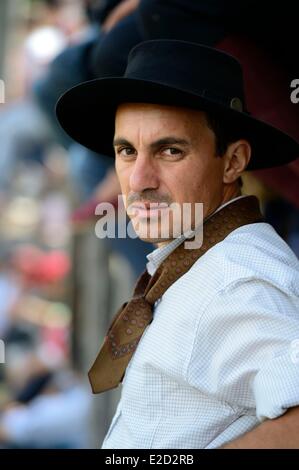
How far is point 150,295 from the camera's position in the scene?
1959mm

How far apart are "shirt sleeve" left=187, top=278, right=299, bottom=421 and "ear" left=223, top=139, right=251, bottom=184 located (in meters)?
0.41

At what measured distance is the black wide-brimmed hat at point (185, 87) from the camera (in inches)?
75.0

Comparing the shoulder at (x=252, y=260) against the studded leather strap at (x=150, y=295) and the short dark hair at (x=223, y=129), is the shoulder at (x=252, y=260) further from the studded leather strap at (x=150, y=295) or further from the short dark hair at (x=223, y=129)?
the short dark hair at (x=223, y=129)

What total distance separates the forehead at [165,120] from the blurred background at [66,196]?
2.29ft

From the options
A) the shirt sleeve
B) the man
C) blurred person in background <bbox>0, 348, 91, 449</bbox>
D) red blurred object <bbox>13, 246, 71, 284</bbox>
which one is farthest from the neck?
red blurred object <bbox>13, 246, 71, 284</bbox>

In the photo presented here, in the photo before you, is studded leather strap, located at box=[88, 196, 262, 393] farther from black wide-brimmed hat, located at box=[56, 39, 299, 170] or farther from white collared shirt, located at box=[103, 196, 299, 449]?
black wide-brimmed hat, located at box=[56, 39, 299, 170]

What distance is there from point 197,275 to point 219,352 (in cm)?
20

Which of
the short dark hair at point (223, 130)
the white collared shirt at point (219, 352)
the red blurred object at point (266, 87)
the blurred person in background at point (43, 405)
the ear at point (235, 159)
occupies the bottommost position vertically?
the blurred person in background at point (43, 405)

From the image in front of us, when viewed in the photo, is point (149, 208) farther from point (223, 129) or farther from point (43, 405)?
point (43, 405)

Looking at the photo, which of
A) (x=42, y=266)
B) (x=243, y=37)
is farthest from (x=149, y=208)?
(x=42, y=266)

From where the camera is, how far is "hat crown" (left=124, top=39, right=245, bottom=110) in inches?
76.2

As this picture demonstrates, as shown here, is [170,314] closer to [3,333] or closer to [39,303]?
[3,333]

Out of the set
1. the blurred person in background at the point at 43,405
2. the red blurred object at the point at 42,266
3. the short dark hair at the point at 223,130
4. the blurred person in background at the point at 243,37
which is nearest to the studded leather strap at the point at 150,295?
the short dark hair at the point at 223,130

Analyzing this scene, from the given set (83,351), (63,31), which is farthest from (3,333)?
(63,31)
